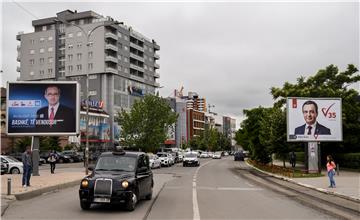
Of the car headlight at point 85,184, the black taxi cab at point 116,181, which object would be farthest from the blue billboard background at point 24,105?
the car headlight at point 85,184

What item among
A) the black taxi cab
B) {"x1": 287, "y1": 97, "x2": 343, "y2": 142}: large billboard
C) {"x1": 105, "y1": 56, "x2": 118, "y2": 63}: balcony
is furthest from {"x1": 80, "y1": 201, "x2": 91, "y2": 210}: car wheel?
{"x1": 105, "y1": 56, "x2": 118, "y2": 63}: balcony

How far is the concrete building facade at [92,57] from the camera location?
108m

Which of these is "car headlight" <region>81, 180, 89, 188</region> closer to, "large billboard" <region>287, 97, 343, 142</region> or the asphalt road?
the asphalt road

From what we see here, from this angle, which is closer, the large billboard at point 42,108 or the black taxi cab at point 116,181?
the black taxi cab at point 116,181

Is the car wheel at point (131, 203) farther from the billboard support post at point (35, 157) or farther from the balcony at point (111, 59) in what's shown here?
the balcony at point (111, 59)

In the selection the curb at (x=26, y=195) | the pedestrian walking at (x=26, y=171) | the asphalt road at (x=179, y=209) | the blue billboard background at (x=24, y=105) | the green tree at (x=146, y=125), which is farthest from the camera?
the green tree at (x=146, y=125)

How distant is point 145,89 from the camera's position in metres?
124

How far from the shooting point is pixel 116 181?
42.2ft

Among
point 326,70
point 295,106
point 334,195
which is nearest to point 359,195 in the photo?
point 334,195

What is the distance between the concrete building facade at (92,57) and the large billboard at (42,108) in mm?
74883

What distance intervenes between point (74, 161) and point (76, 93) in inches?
1444

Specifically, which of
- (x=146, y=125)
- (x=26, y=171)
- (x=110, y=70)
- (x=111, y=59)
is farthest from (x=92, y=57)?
(x=26, y=171)

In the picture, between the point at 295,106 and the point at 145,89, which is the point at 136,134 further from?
the point at 145,89

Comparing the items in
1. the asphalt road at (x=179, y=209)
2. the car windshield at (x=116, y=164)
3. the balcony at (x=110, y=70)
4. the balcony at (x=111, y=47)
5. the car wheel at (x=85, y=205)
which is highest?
the balcony at (x=111, y=47)
